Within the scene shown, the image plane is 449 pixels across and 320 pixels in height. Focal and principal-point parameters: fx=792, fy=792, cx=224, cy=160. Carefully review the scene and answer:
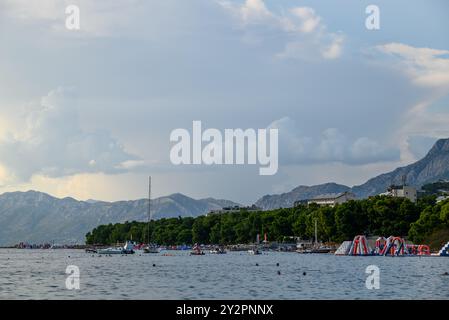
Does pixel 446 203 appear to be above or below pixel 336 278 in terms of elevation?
above

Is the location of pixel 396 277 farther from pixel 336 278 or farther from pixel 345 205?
pixel 345 205

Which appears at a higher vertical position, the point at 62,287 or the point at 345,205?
the point at 345,205
